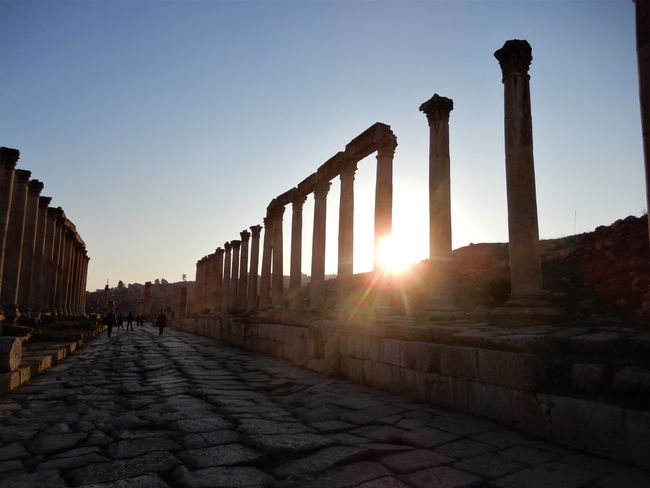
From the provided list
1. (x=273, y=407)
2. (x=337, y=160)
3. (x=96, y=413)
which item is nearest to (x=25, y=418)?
(x=96, y=413)

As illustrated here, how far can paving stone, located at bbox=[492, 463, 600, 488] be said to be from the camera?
3.42 meters

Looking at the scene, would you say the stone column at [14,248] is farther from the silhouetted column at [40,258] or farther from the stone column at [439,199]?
the stone column at [439,199]

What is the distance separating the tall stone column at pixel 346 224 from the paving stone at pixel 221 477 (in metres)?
11.2

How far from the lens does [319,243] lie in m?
17.0

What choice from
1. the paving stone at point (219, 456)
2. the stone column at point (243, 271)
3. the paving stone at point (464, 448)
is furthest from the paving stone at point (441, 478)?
the stone column at point (243, 271)

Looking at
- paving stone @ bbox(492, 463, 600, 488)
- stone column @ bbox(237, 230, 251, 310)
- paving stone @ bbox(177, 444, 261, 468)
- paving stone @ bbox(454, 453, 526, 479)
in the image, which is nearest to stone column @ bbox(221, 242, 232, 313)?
stone column @ bbox(237, 230, 251, 310)

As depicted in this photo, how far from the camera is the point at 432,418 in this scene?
18.0 ft

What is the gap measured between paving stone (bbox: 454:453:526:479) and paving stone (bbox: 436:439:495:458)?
0.36 feet

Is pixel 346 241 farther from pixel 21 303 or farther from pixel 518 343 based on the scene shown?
pixel 21 303

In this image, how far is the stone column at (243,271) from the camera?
26953 millimetres

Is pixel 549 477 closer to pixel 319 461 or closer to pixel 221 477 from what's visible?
pixel 319 461

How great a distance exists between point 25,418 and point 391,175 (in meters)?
10.2

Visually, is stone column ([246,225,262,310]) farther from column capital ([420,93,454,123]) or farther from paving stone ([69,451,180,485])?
paving stone ([69,451,180,485])

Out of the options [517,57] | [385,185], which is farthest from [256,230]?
[517,57]
